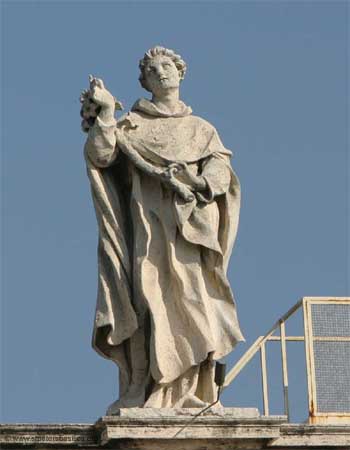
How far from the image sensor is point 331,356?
36750 mm

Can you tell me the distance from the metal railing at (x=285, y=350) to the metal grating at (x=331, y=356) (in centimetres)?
4

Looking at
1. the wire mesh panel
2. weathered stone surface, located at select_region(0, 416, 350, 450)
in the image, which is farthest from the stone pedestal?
the wire mesh panel

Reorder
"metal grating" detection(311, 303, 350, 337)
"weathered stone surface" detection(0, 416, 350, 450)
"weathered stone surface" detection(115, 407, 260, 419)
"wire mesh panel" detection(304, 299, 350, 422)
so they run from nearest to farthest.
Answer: "weathered stone surface" detection(0, 416, 350, 450)
"weathered stone surface" detection(115, 407, 260, 419)
"wire mesh panel" detection(304, 299, 350, 422)
"metal grating" detection(311, 303, 350, 337)

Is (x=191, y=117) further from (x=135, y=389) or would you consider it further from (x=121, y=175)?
(x=135, y=389)

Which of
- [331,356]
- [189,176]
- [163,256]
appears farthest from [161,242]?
[331,356]

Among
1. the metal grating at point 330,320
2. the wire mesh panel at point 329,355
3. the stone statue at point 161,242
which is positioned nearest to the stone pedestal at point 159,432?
the stone statue at point 161,242

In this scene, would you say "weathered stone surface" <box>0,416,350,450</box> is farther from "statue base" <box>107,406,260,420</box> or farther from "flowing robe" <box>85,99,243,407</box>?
"flowing robe" <box>85,99,243,407</box>

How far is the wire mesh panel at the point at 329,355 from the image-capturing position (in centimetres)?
3644

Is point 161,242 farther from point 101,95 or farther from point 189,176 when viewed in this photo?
point 101,95

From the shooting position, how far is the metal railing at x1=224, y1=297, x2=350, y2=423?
36406mm

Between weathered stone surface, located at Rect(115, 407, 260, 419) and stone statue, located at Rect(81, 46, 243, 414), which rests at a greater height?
stone statue, located at Rect(81, 46, 243, 414)

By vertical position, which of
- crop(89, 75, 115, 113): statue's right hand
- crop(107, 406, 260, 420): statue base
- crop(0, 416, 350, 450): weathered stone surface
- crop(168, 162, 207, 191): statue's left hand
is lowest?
crop(0, 416, 350, 450): weathered stone surface

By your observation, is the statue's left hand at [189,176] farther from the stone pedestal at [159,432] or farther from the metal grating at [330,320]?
the stone pedestal at [159,432]

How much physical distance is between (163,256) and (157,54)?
7.85ft
